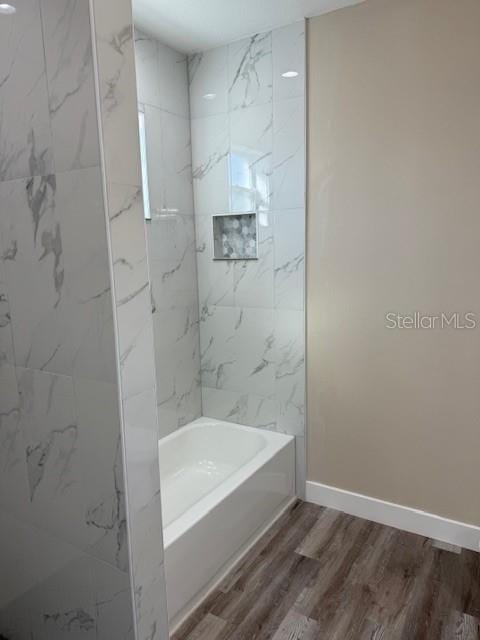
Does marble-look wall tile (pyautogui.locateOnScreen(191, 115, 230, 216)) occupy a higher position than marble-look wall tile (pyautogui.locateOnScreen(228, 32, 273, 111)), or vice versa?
marble-look wall tile (pyautogui.locateOnScreen(228, 32, 273, 111))

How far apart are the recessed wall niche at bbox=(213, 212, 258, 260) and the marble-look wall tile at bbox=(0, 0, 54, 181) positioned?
1.51m

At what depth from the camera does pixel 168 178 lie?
8.67ft

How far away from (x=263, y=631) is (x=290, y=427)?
1114 mm

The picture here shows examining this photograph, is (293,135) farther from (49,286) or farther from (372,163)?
(49,286)

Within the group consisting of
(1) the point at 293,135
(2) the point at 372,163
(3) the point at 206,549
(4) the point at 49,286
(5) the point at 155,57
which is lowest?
(3) the point at 206,549

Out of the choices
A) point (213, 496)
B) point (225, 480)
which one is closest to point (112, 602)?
point (213, 496)

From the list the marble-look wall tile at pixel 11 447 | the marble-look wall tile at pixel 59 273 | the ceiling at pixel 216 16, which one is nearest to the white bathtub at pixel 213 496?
the marble-look wall tile at pixel 11 447

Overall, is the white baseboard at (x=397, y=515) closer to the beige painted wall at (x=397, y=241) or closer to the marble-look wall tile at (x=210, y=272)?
the beige painted wall at (x=397, y=241)

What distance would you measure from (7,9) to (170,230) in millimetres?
1498

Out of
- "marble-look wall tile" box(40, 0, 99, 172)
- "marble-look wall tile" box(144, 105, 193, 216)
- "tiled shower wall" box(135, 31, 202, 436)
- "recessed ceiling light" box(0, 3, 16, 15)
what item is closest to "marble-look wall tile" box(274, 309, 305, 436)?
"tiled shower wall" box(135, 31, 202, 436)

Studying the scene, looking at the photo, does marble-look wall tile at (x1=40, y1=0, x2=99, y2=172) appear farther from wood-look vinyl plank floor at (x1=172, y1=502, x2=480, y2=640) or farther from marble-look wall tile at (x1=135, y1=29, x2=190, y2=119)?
wood-look vinyl plank floor at (x1=172, y1=502, x2=480, y2=640)

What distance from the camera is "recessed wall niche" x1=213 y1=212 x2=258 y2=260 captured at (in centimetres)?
268

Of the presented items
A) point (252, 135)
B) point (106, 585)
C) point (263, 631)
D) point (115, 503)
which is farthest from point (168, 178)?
point (263, 631)

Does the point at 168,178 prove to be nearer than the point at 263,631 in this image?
No
